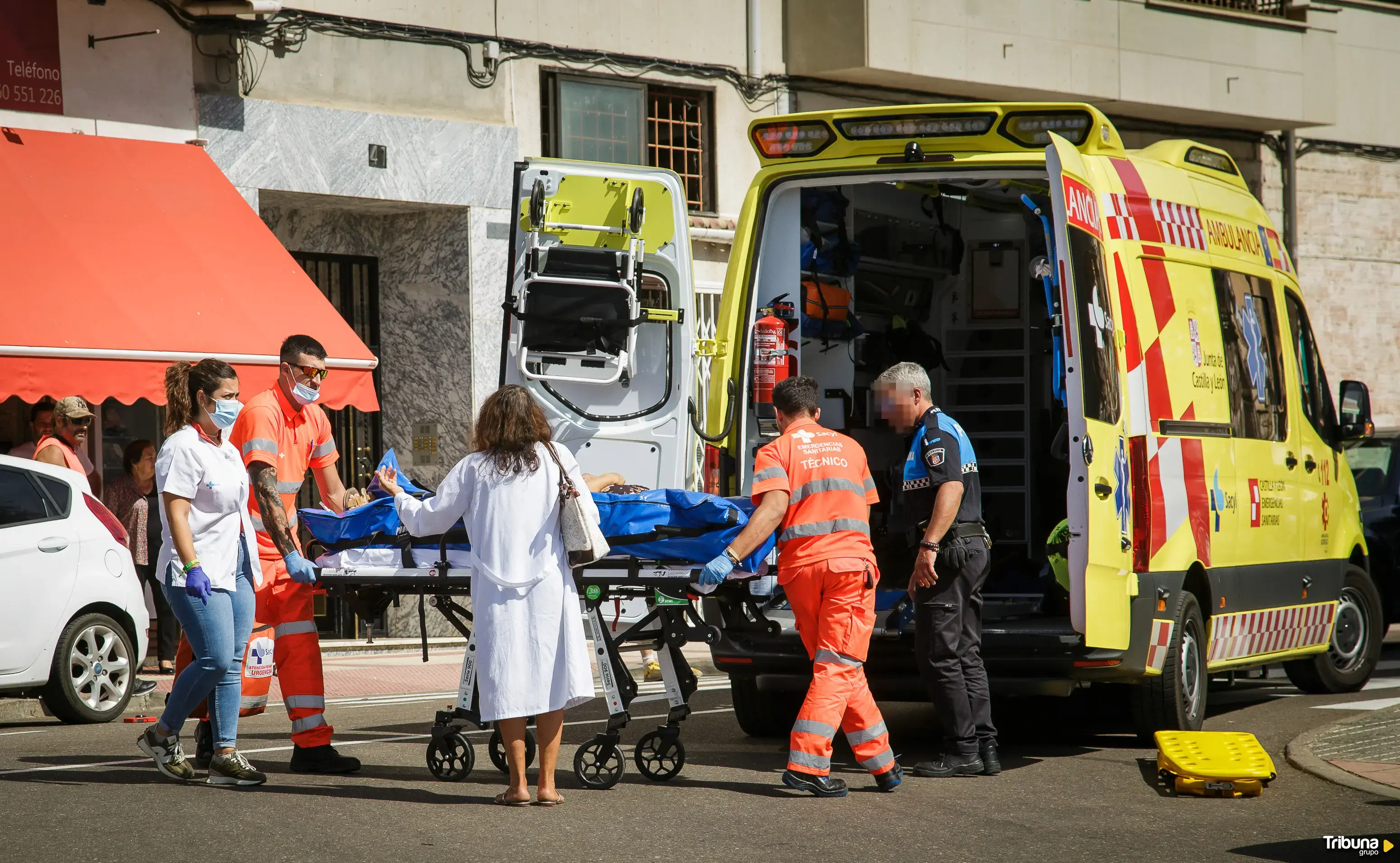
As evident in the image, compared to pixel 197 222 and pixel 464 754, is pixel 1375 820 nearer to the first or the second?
pixel 464 754

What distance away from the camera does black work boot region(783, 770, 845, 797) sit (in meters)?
7.34

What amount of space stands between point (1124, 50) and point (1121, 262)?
12025 mm

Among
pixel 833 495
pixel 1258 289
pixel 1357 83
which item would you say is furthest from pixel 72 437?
pixel 1357 83

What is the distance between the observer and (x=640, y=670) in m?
13.2

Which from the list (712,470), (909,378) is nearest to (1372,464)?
(712,470)

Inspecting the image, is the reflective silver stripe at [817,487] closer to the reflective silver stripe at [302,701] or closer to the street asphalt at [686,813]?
the street asphalt at [686,813]

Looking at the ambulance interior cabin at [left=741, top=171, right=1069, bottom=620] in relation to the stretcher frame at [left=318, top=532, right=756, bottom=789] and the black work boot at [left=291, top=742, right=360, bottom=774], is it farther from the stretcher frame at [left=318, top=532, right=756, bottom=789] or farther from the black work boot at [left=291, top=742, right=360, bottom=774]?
the black work boot at [left=291, top=742, right=360, bottom=774]

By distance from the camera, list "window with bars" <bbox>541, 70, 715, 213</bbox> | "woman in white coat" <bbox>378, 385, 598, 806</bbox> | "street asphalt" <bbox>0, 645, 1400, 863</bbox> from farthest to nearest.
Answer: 1. "window with bars" <bbox>541, 70, 715, 213</bbox>
2. "woman in white coat" <bbox>378, 385, 598, 806</bbox>
3. "street asphalt" <bbox>0, 645, 1400, 863</bbox>

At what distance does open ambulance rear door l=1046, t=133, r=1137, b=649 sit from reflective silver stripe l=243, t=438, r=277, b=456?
3470 millimetres

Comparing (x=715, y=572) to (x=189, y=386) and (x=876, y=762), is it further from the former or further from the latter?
(x=189, y=386)

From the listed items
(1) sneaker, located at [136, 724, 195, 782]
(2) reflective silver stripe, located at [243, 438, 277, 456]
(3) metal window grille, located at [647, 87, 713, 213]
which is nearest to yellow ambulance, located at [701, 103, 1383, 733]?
(2) reflective silver stripe, located at [243, 438, 277, 456]

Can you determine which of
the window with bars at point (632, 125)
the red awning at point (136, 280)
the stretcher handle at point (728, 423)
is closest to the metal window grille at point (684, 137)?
the window with bars at point (632, 125)

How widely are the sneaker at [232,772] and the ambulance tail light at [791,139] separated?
389 cm

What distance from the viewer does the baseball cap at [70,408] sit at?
11.9 m
